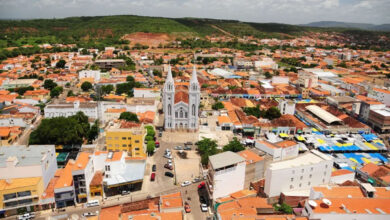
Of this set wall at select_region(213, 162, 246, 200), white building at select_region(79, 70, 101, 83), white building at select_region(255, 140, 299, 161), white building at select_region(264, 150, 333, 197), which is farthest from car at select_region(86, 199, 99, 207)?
white building at select_region(79, 70, 101, 83)

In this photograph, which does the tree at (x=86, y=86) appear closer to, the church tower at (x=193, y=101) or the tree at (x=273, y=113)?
the church tower at (x=193, y=101)

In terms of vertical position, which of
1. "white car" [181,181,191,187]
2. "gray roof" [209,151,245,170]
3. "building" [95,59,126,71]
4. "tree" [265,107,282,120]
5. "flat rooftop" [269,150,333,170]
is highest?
"building" [95,59,126,71]

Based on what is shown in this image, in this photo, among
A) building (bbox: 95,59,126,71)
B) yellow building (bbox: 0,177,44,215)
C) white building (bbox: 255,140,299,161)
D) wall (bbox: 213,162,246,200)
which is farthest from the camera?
building (bbox: 95,59,126,71)

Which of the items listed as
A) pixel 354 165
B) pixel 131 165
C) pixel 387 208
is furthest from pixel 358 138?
pixel 131 165

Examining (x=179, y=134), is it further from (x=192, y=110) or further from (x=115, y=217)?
(x=115, y=217)

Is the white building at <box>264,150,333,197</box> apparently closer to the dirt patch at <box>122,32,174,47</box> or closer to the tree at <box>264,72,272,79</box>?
the tree at <box>264,72,272,79</box>

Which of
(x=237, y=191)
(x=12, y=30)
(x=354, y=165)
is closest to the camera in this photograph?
(x=237, y=191)

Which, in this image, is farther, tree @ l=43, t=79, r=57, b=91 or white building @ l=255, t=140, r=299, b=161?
tree @ l=43, t=79, r=57, b=91
